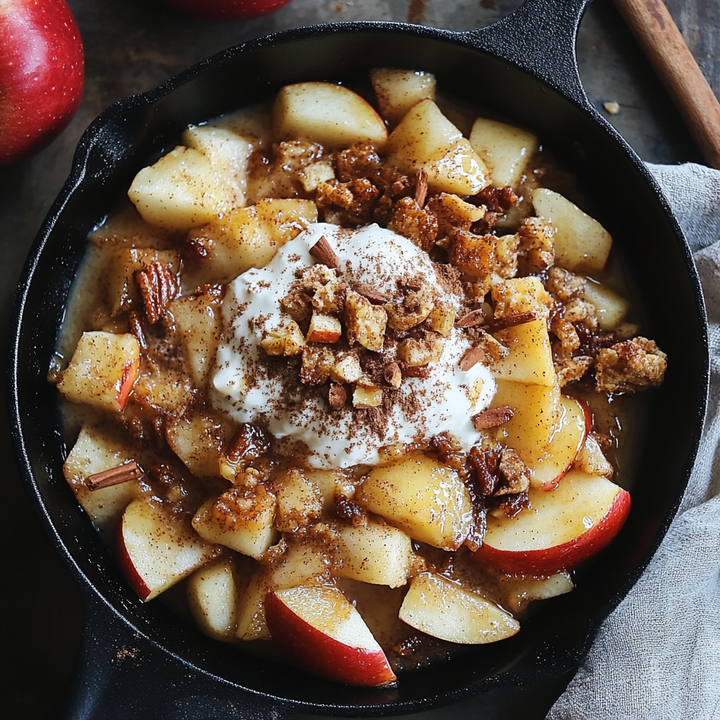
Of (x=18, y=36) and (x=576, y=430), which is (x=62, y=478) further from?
(x=576, y=430)

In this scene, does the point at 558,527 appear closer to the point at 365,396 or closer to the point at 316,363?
the point at 365,396

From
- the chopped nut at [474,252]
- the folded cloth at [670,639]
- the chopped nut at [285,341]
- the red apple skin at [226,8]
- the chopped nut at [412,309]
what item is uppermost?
the red apple skin at [226,8]

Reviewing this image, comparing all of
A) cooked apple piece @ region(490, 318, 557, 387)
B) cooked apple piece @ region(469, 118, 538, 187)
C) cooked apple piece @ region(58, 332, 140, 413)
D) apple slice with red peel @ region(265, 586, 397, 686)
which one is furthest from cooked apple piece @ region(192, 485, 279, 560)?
cooked apple piece @ region(469, 118, 538, 187)

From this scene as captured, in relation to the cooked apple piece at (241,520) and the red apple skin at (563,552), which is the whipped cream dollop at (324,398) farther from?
the red apple skin at (563,552)

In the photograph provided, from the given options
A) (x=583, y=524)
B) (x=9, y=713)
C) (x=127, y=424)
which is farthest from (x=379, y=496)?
(x=9, y=713)

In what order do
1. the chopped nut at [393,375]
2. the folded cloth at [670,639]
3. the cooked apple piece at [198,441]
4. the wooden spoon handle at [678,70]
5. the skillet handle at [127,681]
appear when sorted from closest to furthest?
1. the skillet handle at [127,681]
2. the chopped nut at [393,375]
3. the cooked apple piece at [198,441]
4. the folded cloth at [670,639]
5. the wooden spoon handle at [678,70]

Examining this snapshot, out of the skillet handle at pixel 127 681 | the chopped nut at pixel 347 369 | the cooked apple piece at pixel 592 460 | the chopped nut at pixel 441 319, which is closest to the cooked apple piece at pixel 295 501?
the chopped nut at pixel 347 369

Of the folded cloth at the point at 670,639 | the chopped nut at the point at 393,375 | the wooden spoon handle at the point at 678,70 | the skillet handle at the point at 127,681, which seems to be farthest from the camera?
the wooden spoon handle at the point at 678,70
